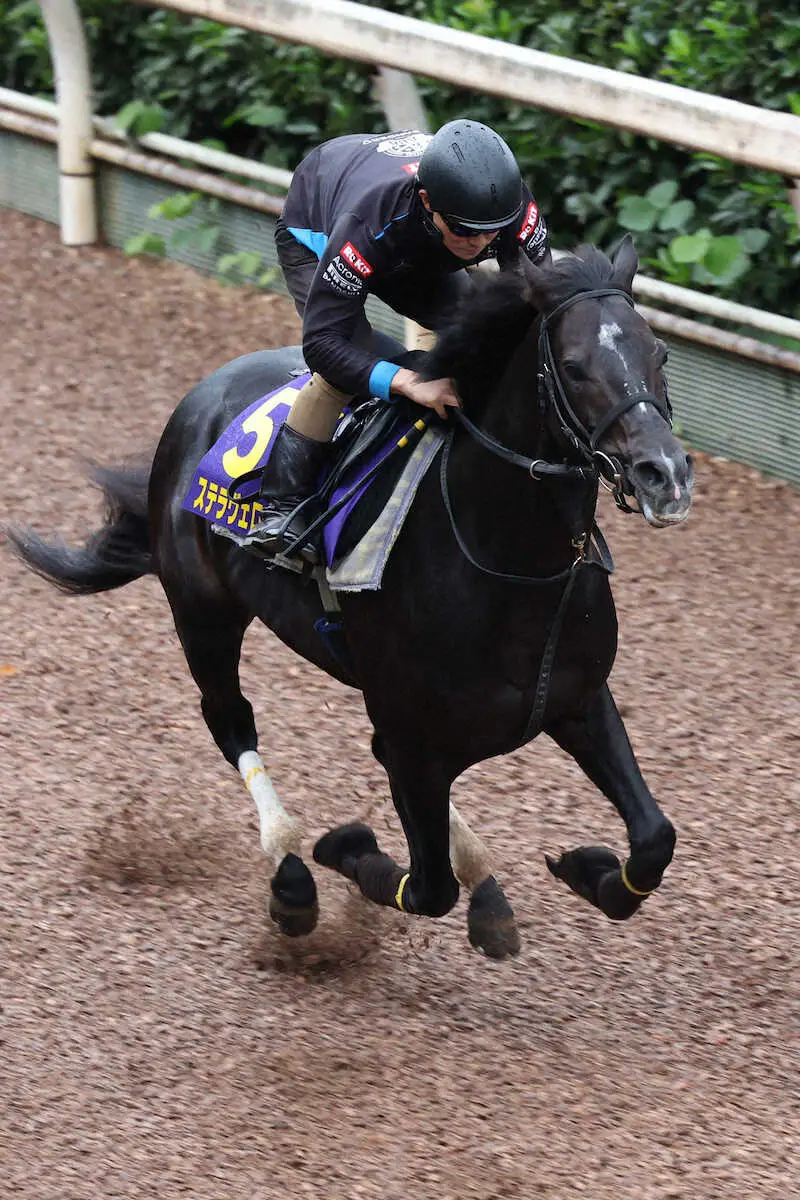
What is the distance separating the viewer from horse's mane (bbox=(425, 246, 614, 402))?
12.5 feet

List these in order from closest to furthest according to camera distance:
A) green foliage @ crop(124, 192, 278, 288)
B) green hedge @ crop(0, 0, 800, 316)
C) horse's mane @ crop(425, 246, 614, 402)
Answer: horse's mane @ crop(425, 246, 614, 402), green hedge @ crop(0, 0, 800, 316), green foliage @ crop(124, 192, 278, 288)

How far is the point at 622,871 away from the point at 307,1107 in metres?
0.99

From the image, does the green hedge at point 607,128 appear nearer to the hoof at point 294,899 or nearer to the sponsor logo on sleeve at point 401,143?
the sponsor logo on sleeve at point 401,143

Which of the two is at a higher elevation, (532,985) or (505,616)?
(505,616)

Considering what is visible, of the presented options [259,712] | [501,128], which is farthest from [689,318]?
[259,712]

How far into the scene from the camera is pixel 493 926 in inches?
191

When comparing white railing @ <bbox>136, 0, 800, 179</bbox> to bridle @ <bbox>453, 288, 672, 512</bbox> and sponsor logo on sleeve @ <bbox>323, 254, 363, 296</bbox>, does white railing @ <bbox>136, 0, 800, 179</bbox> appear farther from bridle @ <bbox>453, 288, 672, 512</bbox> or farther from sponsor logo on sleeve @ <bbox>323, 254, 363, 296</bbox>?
bridle @ <bbox>453, 288, 672, 512</bbox>

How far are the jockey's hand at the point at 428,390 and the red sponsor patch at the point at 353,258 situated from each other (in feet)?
0.90

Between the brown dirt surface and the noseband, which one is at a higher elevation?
the noseband

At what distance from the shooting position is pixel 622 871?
4.57m

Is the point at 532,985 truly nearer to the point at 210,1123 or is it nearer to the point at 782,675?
the point at 210,1123

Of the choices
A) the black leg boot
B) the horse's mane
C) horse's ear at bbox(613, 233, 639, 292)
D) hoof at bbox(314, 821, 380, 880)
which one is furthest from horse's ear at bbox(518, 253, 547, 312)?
hoof at bbox(314, 821, 380, 880)

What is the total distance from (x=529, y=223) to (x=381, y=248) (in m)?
0.39

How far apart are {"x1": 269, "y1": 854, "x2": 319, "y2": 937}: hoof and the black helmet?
1979 mm
